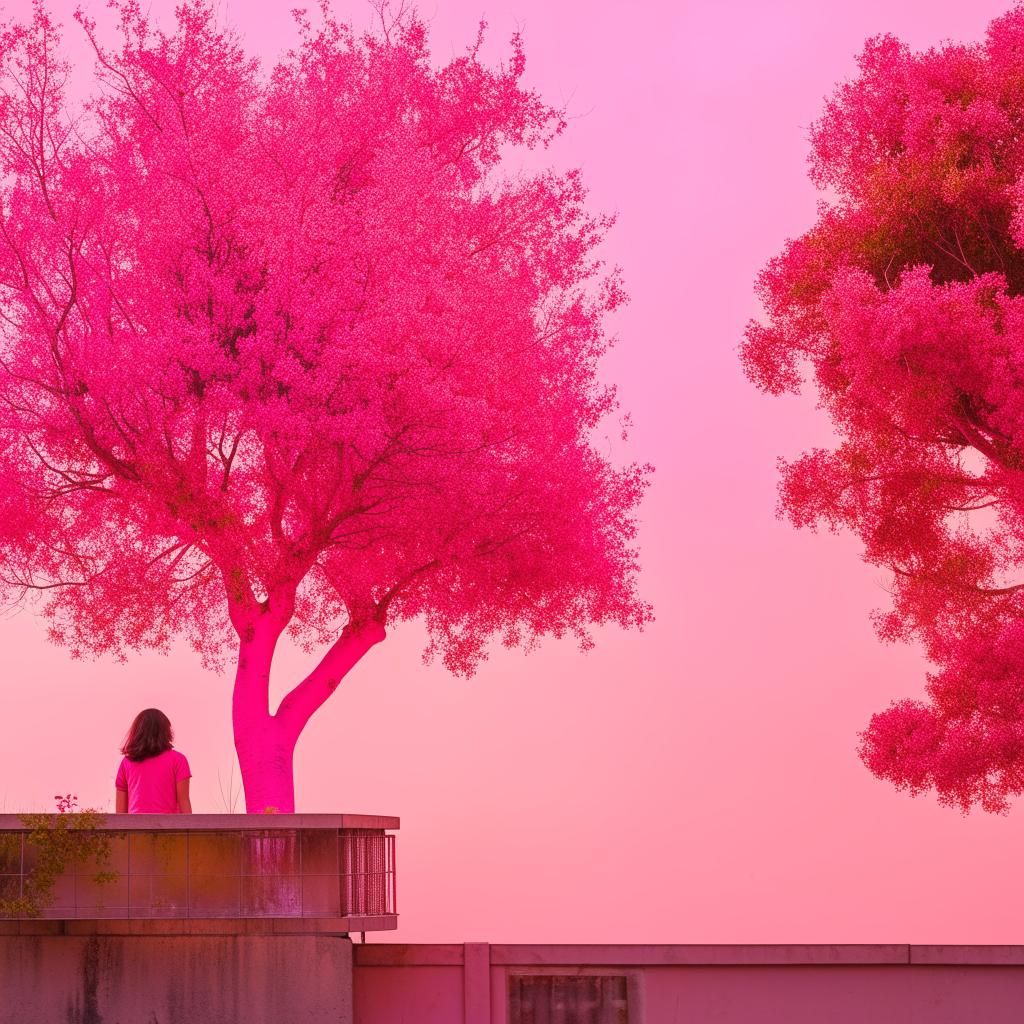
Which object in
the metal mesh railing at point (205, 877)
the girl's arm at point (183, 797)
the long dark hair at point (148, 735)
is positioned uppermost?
the long dark hair at point (148, 735)

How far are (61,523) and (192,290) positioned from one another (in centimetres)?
275

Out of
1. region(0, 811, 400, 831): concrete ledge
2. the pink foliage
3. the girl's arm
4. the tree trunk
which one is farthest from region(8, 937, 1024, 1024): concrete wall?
the pink foliage

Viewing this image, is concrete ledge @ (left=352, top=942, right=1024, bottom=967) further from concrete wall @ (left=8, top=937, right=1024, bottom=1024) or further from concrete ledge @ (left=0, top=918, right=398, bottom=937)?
concrete ledge @ (left=0, top=918, right=398, bottom=937)

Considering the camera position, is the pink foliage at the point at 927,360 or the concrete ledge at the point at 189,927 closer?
the concrete ledge at the point at 189,927

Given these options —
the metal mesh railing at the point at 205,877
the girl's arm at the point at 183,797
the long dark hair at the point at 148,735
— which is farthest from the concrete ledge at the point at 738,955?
the long dark hair at the point at 148,735

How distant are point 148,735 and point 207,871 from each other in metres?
1.22

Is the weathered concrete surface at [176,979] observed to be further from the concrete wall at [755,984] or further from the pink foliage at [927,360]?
the pink foliage at [927,360]

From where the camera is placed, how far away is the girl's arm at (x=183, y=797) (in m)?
12.7

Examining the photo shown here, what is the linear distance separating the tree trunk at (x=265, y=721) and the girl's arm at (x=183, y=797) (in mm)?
1623

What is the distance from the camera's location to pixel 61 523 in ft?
49.0

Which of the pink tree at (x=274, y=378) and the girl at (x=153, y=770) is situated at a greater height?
the pink tree at (x=274, y=378)

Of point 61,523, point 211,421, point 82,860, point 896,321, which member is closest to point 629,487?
point 896,321

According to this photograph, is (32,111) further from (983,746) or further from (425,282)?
(983,746)

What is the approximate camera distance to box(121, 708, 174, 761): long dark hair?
1264cm
